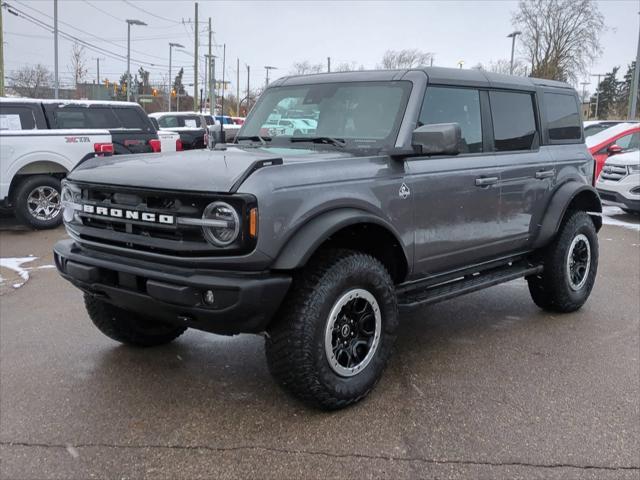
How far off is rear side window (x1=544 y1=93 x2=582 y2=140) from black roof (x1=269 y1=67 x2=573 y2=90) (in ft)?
0.98

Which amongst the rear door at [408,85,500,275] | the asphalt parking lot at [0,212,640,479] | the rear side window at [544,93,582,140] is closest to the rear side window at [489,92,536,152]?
the rear door at [408,85,500,275]

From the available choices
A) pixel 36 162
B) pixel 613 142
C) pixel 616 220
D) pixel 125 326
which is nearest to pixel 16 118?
pixel 36 162

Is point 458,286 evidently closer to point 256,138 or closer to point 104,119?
point 256,138

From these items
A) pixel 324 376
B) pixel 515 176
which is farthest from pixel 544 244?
pixel 324 376

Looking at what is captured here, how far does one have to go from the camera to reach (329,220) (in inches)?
132

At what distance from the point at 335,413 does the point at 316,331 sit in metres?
0.57

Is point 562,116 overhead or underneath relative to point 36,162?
overhead

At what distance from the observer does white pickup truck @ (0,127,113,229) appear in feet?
30.8

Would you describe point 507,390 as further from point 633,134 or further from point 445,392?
point 633,134

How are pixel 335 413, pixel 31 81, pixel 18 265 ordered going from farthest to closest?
pixel 31 81 < pixel 18 265 < pixel 335 413

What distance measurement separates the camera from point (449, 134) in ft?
12.1

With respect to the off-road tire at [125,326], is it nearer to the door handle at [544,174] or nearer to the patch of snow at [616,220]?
the door handle at [544,174]

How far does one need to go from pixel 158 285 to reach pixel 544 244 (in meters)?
3.42

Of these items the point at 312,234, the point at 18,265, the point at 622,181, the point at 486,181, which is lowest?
the point at 18,265
